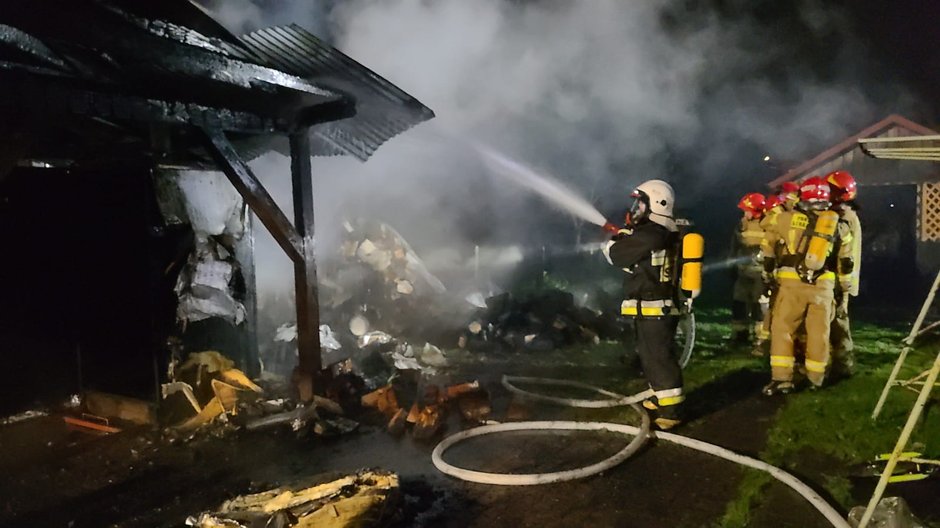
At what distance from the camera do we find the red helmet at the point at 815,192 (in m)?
6.11

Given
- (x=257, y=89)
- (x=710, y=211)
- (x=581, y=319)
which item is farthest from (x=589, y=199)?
(x=257, y=89)

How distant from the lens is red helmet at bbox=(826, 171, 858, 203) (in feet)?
21.3

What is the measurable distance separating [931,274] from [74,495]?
16.5m

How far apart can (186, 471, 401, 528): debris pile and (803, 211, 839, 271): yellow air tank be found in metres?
4.58

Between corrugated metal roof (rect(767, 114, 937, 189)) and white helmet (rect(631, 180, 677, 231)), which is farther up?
corrugated metal roof (rect(767, 114, 937, 189))

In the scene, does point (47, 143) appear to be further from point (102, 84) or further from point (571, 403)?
point (571, 403)

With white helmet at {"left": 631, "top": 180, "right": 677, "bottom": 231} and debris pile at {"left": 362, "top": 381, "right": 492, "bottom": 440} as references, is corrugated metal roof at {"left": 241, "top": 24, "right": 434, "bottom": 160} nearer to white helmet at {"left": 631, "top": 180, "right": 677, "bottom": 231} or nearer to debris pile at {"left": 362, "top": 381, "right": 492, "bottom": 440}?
white helmet at {"left": 631, "top": 180, "right": 677, "bottom": 231}

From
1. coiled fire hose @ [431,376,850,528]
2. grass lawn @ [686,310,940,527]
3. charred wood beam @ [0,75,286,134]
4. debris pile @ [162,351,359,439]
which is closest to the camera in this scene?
charred wood beam @ [0,75,286,134]

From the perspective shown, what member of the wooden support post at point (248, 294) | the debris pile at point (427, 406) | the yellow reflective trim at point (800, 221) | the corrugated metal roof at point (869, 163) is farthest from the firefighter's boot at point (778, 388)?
the corrugated metal roof at point (869, 163)

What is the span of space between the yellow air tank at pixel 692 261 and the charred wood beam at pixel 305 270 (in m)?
3.51

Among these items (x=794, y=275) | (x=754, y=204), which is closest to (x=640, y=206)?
(x=794, y=275)

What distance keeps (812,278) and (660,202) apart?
1991 millimetres

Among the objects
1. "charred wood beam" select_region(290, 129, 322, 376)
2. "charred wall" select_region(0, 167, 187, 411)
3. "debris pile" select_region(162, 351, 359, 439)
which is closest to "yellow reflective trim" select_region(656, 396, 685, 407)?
"debris pile" select_region(162, 351, 359, 439)

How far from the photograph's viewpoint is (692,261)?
5293 millimetres
